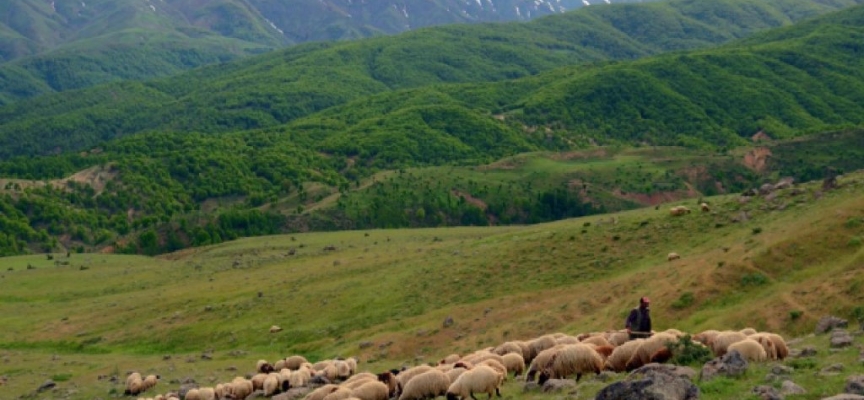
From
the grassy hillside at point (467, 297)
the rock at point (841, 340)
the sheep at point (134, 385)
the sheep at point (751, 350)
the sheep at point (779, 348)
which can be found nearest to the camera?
the sheep at point (751, 350)

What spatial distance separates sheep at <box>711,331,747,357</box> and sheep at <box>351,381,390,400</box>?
29.7 feet

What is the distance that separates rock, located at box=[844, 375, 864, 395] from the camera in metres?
18.2

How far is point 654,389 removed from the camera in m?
18.8

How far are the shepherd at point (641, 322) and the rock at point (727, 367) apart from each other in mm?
5711

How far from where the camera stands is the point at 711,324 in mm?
→ 33250

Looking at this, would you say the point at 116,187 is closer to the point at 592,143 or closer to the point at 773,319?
the point at 592,143

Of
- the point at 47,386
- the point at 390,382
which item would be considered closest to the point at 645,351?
the point at 390,382

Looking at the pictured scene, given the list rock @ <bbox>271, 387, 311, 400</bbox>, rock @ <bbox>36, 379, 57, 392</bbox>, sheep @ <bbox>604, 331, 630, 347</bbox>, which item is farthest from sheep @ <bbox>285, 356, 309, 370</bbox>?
sheep @ <bbox>604, 331, 630, 347</bbox>

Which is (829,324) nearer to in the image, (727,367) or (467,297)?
(727,367)

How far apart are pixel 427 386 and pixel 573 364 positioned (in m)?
3.97

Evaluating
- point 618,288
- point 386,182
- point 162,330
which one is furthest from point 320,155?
point 618,288

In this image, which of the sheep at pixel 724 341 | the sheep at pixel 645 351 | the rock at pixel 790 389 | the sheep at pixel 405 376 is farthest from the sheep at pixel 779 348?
the sheep at pixel 405 376

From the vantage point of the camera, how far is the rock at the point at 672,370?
69.2 feet

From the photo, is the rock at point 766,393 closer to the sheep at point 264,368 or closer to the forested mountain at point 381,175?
the sheep at point 264,368
